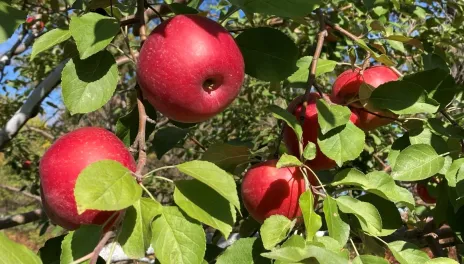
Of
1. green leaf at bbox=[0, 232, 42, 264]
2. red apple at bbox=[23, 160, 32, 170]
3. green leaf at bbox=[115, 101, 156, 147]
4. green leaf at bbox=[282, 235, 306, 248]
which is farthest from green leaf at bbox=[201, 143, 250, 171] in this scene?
red apple at bbox=[23, 160, 32, 170]

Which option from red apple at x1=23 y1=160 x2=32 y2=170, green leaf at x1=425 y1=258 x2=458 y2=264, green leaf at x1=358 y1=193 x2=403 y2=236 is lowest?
red apple at x1=23 y1=160 x2=32 y2=170

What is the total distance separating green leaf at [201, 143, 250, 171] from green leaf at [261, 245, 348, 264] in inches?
16.4

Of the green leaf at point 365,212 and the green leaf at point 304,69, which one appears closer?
the green leaf at point 365,212

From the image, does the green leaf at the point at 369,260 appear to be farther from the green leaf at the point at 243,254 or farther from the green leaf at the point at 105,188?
the green leaf at the point at 105,188

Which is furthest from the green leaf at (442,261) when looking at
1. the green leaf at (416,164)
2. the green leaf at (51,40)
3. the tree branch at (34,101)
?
the tree branch at (34,101)

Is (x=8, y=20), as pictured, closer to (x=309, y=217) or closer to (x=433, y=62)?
(x=309, y=217)

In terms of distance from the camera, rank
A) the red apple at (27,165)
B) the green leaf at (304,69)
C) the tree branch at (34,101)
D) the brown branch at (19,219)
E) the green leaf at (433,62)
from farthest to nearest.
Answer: the red apple at (27,165) < the brown branch at (19,219) < the tree branch at (34,101) < the green leaf at (433,62) < the green leaf at (304,69)

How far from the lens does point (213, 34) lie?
35.2 inches

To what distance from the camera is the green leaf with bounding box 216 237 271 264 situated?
903mm

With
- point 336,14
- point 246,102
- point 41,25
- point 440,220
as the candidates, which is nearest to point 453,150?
point 440,220

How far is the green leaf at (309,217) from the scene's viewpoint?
Answer: 81cm

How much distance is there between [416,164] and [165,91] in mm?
559

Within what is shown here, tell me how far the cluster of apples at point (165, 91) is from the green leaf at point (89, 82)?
0.21 ft

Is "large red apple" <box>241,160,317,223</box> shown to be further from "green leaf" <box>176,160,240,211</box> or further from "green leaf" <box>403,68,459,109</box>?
"green leaf" <box>403,68,459,109</box>
